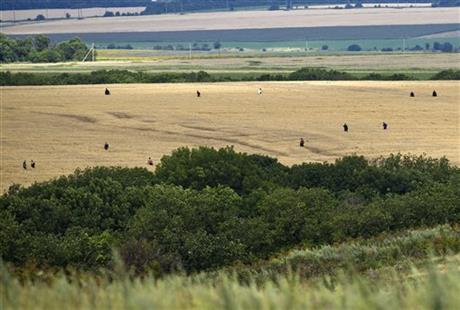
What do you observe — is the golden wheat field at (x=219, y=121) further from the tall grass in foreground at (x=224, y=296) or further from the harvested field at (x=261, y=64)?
the tall grass in foreground at (x=224, y=296)

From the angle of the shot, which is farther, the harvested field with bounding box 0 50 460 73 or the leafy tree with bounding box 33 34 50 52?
the leafy tree with bounding box 33 34 50 52

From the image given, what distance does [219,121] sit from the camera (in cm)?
5634

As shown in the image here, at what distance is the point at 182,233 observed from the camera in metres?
24.1

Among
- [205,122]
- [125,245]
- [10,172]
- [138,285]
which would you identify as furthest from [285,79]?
[138,285]

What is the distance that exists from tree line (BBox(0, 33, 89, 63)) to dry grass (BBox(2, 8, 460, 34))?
103 feet

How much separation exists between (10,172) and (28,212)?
15718 mm

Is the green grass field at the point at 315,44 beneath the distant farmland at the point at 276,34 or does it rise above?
beneath

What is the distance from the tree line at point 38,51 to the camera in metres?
118

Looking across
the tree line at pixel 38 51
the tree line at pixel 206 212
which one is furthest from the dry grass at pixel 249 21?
the tree line at pixel 206 212

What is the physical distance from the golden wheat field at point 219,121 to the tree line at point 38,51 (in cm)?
4425

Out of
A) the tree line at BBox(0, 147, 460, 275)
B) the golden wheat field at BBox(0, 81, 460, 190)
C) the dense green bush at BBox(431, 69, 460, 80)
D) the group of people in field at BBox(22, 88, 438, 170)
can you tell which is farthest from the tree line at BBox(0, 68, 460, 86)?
the tree line at BBox(0, 147, 460, 275)

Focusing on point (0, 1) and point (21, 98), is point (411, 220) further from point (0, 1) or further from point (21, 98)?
point (0, 1)

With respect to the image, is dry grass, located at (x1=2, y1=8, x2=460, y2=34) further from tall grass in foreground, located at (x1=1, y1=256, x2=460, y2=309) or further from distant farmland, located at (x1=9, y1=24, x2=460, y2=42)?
tall grass in foreground, located at (x1=1, y1=256, x2=460, y2=309)

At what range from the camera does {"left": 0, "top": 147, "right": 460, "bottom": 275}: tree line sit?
23.0 metres
